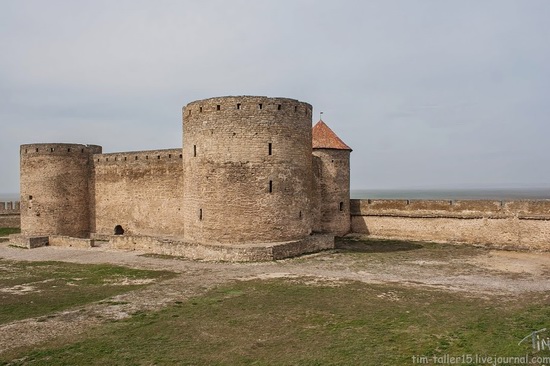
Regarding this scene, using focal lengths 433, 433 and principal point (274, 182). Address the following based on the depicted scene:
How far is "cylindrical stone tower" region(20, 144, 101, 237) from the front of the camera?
76.7 ft

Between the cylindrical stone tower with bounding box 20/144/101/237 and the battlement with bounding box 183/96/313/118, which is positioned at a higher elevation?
the battlement with bounding box 183/96/313/118

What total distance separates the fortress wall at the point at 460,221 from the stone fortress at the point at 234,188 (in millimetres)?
1521

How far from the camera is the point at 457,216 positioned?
20.6m

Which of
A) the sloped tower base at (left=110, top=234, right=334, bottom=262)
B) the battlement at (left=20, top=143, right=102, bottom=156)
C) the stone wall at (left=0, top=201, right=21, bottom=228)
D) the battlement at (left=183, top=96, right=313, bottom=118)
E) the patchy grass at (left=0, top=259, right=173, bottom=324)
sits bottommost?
the patchy grass at (left=0, top=259, right=173, bottom=324)

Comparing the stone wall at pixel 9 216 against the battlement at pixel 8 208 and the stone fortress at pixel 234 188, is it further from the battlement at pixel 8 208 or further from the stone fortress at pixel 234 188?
the stone fortress at pixel 234 188

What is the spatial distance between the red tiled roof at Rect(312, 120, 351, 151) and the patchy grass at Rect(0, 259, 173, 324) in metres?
11.5

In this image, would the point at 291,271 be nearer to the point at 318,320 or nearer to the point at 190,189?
the point at 318,320

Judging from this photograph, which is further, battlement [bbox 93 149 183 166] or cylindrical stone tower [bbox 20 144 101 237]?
cylindrical stone tower [bbox 20 144 101 237]

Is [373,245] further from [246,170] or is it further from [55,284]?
[55,284]

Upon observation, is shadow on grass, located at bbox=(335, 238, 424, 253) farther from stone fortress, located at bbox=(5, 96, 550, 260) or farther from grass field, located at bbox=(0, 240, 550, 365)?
grass field, located at bbox=(0, 240, 550, 365)

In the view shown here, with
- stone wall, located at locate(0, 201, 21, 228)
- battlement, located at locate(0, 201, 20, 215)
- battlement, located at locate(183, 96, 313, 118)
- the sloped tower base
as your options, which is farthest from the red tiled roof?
battlement, located at locate(0, 201, 20, 215)

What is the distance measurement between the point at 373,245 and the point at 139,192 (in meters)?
12.4

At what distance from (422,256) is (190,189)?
9970mm

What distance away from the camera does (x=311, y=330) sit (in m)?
8.35
